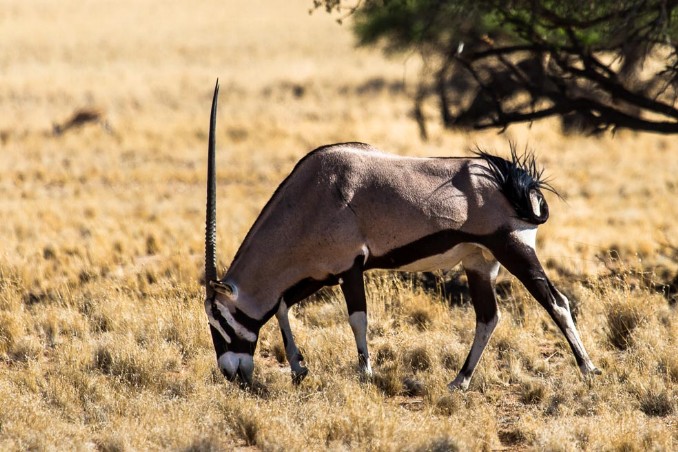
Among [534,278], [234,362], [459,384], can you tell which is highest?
[534,278]

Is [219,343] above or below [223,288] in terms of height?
below

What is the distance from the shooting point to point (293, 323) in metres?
9.84

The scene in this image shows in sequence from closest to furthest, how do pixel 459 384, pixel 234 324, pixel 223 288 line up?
pixel 223 288
pixel 234 324
pixel 459 384

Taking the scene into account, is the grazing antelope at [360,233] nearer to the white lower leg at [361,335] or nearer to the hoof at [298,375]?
the white lower leg at [361,335]

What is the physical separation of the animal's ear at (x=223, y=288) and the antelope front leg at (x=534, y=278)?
2.11 metres

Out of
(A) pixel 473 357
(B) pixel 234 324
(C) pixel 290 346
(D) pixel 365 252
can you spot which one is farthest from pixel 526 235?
(B) pixel 234 324

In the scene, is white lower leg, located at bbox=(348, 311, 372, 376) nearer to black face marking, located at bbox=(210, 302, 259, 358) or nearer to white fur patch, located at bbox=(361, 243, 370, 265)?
white fur patch, located at bbox=(361, 243, 370, 265)

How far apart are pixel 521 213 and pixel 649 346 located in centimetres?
214

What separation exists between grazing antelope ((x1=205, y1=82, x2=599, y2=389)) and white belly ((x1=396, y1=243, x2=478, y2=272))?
0.04 ft

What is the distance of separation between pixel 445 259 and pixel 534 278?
72 centimetres

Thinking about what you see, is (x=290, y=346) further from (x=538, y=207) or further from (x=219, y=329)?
(x=538, y=207)

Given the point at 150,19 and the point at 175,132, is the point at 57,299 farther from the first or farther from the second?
the point at 150,19

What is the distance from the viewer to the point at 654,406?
744 cm

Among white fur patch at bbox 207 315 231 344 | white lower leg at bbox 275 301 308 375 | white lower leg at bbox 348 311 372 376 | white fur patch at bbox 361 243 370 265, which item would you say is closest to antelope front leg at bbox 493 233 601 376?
white fur patch at bbox 361 243 370 265
